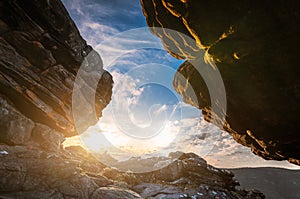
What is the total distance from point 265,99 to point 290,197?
147447mm

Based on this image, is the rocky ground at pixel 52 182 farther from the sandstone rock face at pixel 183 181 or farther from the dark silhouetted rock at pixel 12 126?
the dark silhouetted rock at pixel 12 126

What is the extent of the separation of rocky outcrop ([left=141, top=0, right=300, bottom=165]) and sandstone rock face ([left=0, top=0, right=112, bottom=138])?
12.0 m

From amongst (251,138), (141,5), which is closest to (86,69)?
(141,5)

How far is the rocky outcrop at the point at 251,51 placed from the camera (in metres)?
13.1

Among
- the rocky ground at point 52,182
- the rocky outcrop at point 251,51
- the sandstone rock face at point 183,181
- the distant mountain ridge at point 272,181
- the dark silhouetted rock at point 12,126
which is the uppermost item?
the rocky outcrop at point 251,51

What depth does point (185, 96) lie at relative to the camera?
1195 inches

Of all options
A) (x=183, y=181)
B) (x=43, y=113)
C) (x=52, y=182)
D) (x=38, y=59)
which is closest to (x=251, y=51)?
(x=52, y=182)

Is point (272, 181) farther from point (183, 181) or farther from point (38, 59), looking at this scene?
point (38, 59)

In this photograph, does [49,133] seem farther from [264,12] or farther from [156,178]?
[264,12]

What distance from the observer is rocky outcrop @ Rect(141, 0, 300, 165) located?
13.1 m

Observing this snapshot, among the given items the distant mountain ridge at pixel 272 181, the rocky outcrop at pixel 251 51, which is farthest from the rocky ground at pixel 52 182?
the distant mountain ridge at pixel 272 181

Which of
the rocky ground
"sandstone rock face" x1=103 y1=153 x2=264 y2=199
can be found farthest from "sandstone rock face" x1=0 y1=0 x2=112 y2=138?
"sandstone rock face" x1=103 y1=153 x2=264 y2=199

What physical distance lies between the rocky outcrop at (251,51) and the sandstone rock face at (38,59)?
474 inches

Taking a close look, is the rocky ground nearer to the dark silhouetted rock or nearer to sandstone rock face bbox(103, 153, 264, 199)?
sandstone rock face bbox(103, 153, 264, 199)
